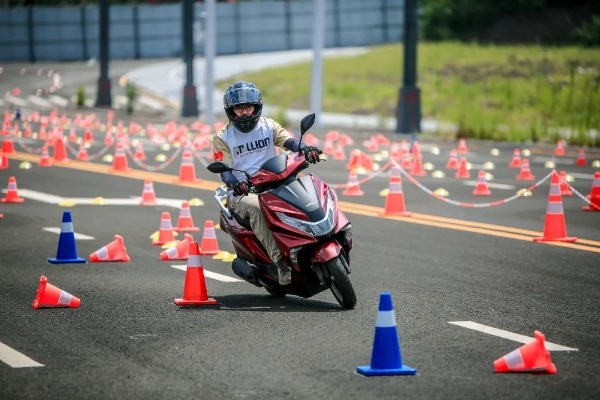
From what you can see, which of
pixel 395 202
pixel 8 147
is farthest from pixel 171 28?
pixel 395 202

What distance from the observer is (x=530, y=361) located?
8.74 m

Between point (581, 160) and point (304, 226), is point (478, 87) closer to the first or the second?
point (581, 160)

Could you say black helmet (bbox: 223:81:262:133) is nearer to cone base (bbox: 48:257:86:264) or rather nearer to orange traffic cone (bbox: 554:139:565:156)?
cone base (bbox: 48:257:86:264)

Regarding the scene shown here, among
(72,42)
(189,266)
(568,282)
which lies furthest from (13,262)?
(72,42)

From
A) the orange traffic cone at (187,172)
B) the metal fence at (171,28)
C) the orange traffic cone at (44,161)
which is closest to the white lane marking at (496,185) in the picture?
the orange traffic cone at (187,172)

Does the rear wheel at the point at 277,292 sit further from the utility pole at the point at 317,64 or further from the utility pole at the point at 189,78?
the utility pole at the point at 189,78

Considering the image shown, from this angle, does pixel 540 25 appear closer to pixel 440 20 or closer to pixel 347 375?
pixel 440 20

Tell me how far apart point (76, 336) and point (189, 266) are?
1.56 meters

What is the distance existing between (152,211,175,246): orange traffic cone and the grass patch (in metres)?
18.8

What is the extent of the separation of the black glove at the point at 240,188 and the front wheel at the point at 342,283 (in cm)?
87

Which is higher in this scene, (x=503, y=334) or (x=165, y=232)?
(x=503, y=334)

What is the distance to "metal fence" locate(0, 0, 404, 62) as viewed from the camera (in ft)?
227

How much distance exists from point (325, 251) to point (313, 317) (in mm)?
506

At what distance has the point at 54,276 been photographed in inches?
529
